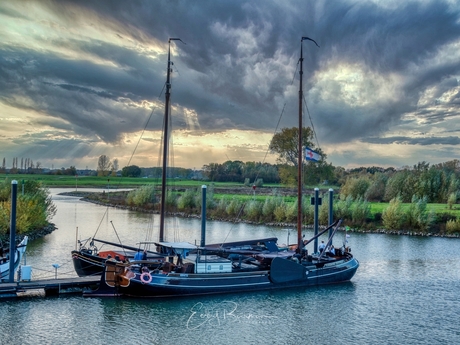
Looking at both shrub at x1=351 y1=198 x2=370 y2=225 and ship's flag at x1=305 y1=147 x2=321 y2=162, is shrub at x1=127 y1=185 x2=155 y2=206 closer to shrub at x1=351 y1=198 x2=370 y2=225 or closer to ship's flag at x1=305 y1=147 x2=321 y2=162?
shrub at x1=351 y1=198 x2=370 y2=225

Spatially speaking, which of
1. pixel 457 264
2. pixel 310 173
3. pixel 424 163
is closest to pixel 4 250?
pixel 457 264

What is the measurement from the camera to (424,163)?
10394cm

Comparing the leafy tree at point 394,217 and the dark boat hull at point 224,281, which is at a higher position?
the leafy tree at point 394,217

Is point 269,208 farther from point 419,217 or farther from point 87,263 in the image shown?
point 87,263

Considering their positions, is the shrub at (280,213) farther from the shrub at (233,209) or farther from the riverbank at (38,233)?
the riverbank at (38,233)

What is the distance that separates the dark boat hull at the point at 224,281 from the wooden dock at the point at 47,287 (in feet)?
3.28

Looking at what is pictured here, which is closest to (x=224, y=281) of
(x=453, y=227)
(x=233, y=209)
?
(x=453, y=227)

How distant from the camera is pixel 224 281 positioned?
98.8 ft

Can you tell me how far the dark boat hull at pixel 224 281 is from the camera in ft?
94.3

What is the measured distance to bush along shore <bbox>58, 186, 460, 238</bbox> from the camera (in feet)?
210

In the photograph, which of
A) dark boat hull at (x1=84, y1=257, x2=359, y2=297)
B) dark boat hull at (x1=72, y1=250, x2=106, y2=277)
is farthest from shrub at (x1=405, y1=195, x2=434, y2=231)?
dark boat hull at (x1=72, y1=250, x2=106, y2=277)

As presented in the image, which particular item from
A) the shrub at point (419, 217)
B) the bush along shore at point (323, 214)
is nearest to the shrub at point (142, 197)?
the bush along shore at point (323, 214)

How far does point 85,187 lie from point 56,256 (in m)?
155

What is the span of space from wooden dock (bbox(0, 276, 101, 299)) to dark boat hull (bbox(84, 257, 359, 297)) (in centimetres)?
100
